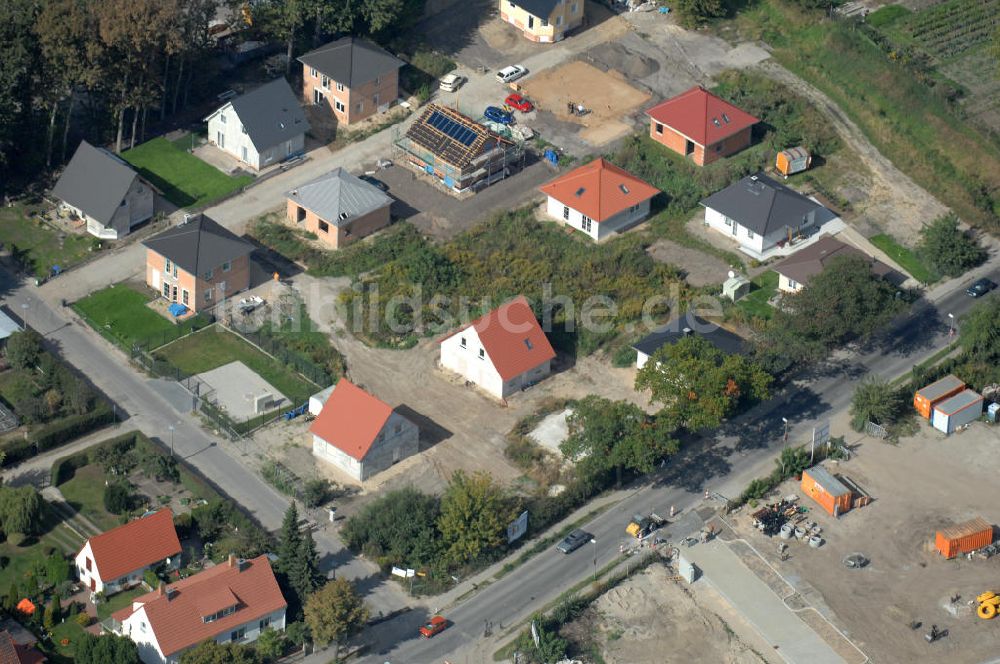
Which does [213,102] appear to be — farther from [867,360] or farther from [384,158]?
[867,360]

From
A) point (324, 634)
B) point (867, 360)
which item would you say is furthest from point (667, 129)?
point (324, 634)

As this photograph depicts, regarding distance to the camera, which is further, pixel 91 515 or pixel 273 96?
pixel 273 96

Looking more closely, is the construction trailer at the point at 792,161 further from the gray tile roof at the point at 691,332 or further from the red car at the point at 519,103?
the gray tile roof at the point at 691,332

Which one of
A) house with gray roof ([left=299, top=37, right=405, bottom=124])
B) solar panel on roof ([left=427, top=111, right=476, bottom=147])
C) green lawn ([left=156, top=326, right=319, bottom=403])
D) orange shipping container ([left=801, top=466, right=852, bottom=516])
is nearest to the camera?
orange shipping container ([left=801, top=466, right=852, bottom=516])

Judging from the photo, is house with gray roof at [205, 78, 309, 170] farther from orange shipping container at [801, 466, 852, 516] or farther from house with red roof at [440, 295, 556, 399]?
orange shipping container at [801, 466, 852, 516]

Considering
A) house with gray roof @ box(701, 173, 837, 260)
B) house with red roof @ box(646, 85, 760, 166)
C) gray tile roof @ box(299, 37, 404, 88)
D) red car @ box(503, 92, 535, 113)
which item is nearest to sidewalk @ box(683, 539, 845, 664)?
house with gray roof @ box(701, 173, 837, 260)

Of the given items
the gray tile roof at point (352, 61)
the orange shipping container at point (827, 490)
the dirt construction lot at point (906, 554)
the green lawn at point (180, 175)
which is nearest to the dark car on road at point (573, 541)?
the dirt construction lot at point (906, 554)
